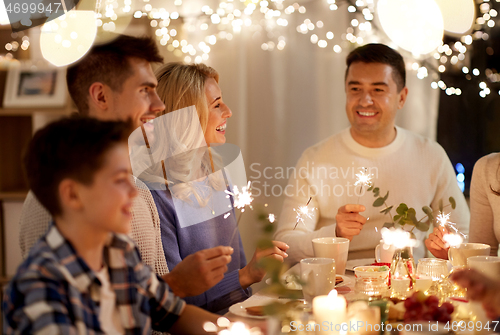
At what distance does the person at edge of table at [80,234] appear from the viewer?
2.59ft

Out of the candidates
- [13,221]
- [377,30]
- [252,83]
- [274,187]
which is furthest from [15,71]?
[377,30]

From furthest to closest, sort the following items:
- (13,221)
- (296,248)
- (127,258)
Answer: (13,221)
(296,248)
(127,258)

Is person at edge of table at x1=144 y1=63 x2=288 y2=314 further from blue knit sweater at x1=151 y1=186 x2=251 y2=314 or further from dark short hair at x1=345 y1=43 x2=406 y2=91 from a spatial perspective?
dark short hair at x1=345 y1=43 x2=406 y2=91

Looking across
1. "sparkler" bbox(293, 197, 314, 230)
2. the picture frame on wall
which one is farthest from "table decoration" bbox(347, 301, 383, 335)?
the picture frame on wall

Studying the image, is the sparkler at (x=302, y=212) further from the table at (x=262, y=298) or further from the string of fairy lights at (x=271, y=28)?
the string of fairy lights at (x=271, y=28)

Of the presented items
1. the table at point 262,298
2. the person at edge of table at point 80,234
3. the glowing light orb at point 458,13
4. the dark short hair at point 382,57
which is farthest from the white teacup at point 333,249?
the glowing light orb at point 458,13

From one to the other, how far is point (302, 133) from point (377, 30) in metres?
0.75

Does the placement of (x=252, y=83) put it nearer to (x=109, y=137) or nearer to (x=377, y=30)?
(x=377, y=30)

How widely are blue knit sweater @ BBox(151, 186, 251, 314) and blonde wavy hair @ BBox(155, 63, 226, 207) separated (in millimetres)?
85

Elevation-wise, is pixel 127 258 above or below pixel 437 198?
above

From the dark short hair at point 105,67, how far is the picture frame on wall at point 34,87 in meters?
1.29

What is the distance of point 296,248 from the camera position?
203 centimetres

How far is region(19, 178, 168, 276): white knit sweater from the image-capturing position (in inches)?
42.6

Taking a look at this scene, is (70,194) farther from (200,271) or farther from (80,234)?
(200,271)
